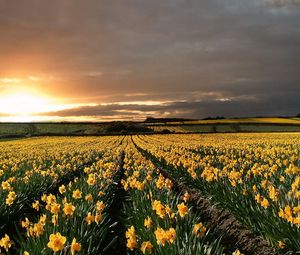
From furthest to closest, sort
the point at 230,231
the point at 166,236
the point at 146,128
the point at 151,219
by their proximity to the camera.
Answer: the point at 146,128
the point at 230,231
the point at 151,219
the point at 166,236

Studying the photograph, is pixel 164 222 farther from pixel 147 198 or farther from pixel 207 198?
pixel 207 198

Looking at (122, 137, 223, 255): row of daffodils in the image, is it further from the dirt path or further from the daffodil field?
the dirt path

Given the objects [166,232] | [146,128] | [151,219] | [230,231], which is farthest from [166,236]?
[146,128]

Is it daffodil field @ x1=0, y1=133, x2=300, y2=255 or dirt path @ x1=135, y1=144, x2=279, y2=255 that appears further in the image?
dirt path @ x1=135, y1=144, x2=279, y2=255

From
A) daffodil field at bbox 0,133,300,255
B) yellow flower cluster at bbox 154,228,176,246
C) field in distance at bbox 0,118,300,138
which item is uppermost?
yellow flower cluster at bbox 154,228,176,246

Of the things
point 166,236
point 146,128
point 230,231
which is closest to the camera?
point 166,236

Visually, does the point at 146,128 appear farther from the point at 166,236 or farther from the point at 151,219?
the point at 166,236

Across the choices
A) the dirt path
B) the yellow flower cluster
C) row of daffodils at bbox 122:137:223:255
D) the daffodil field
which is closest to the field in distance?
the dirt path

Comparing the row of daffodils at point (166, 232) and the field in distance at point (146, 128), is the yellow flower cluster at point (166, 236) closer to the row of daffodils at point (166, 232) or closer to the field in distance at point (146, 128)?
the row of daffodils at point (166, 232)

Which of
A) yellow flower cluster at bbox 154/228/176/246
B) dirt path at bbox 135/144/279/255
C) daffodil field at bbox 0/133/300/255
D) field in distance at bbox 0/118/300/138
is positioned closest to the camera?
yellow flower cluster at bbox 154/228/176/246

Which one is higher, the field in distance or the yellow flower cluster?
the yellow flower cluster

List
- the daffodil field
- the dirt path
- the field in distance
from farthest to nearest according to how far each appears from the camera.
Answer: the field in distance
the dirt path
the daffodil field

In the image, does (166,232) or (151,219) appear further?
(151,219)

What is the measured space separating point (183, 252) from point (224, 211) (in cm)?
470
